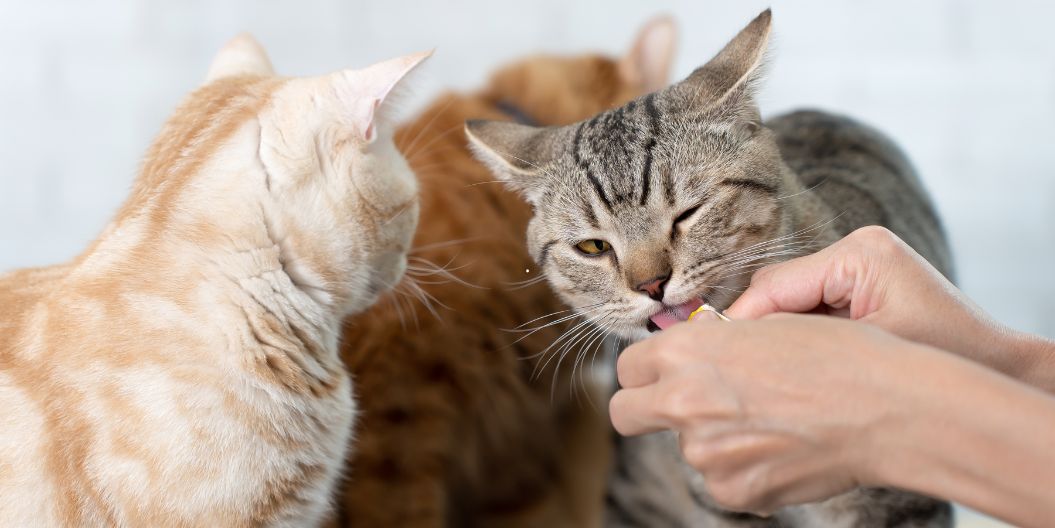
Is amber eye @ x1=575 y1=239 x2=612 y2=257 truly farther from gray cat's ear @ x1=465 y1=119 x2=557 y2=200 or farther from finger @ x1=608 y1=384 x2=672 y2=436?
finger @ x1=608 y1=384 x2=672 y2=436

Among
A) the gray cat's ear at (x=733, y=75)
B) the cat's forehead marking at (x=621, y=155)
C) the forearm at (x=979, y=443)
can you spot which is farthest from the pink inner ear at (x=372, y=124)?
the forearm at (x=979, y=443)

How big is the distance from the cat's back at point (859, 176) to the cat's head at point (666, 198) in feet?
0.86

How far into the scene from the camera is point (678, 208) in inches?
49.7

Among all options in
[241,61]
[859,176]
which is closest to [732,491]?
[859,176]

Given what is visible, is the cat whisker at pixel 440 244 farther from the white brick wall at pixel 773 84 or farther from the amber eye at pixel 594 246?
the white brick wall at pixel 773 84

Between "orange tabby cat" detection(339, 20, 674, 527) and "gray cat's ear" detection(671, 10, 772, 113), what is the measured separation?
0.52 metres

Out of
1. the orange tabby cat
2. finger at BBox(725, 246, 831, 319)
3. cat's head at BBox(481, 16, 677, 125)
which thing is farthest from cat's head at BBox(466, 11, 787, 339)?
cat's head at BBox(481, 16, 677, 125)

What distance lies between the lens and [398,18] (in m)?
2.51

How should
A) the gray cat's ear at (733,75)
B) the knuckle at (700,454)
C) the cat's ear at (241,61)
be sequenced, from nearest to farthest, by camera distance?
the knuckle at (700,454) < the gray cat's ear at (733,75) < the cat's ear at (241,61)

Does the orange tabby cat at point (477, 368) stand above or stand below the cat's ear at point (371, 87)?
below

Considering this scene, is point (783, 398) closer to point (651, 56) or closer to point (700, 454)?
point (700, 454)

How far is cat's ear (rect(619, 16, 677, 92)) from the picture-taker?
2.26 meters

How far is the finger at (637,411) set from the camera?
0.92 m

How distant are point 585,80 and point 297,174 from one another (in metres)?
1.13
